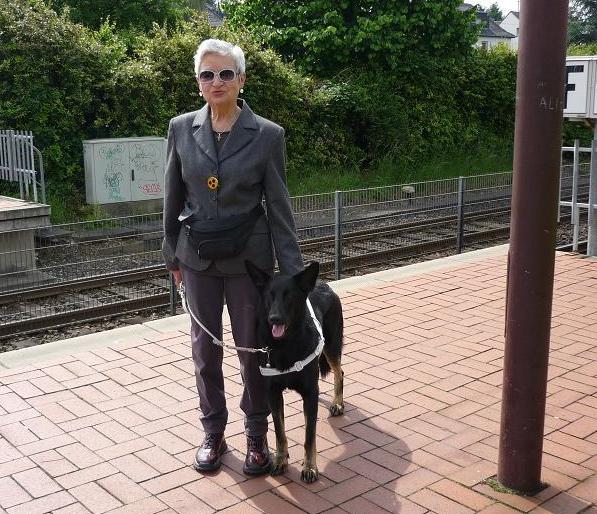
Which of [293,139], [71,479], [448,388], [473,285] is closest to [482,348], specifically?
[448,388]

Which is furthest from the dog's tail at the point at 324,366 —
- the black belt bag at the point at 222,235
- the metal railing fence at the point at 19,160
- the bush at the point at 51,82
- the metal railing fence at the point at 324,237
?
the bush at the point at 51,82

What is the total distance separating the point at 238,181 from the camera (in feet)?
13.3

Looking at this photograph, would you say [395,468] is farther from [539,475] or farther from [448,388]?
[448,388]

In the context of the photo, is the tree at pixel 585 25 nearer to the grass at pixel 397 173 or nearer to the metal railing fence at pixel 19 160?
the grass at pixel 397 173

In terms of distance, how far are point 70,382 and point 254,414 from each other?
184cm

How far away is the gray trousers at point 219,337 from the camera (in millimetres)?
4207

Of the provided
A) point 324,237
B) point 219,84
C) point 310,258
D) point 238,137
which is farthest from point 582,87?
point 219,84

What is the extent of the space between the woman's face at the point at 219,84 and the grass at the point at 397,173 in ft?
43.4

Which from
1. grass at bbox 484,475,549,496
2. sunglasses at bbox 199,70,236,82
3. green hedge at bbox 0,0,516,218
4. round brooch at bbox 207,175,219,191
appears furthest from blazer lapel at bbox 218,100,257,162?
green hedge at bbox 0,0,516,218

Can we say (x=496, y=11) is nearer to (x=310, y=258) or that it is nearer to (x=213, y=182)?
(x=310, y=258)

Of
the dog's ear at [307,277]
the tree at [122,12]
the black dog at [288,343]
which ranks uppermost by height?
the tree at [122,12]

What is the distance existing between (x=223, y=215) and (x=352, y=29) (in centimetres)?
1814

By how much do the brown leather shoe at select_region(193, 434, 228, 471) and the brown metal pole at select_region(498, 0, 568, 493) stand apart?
1.48 meters

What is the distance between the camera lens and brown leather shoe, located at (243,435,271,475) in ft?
13.9
